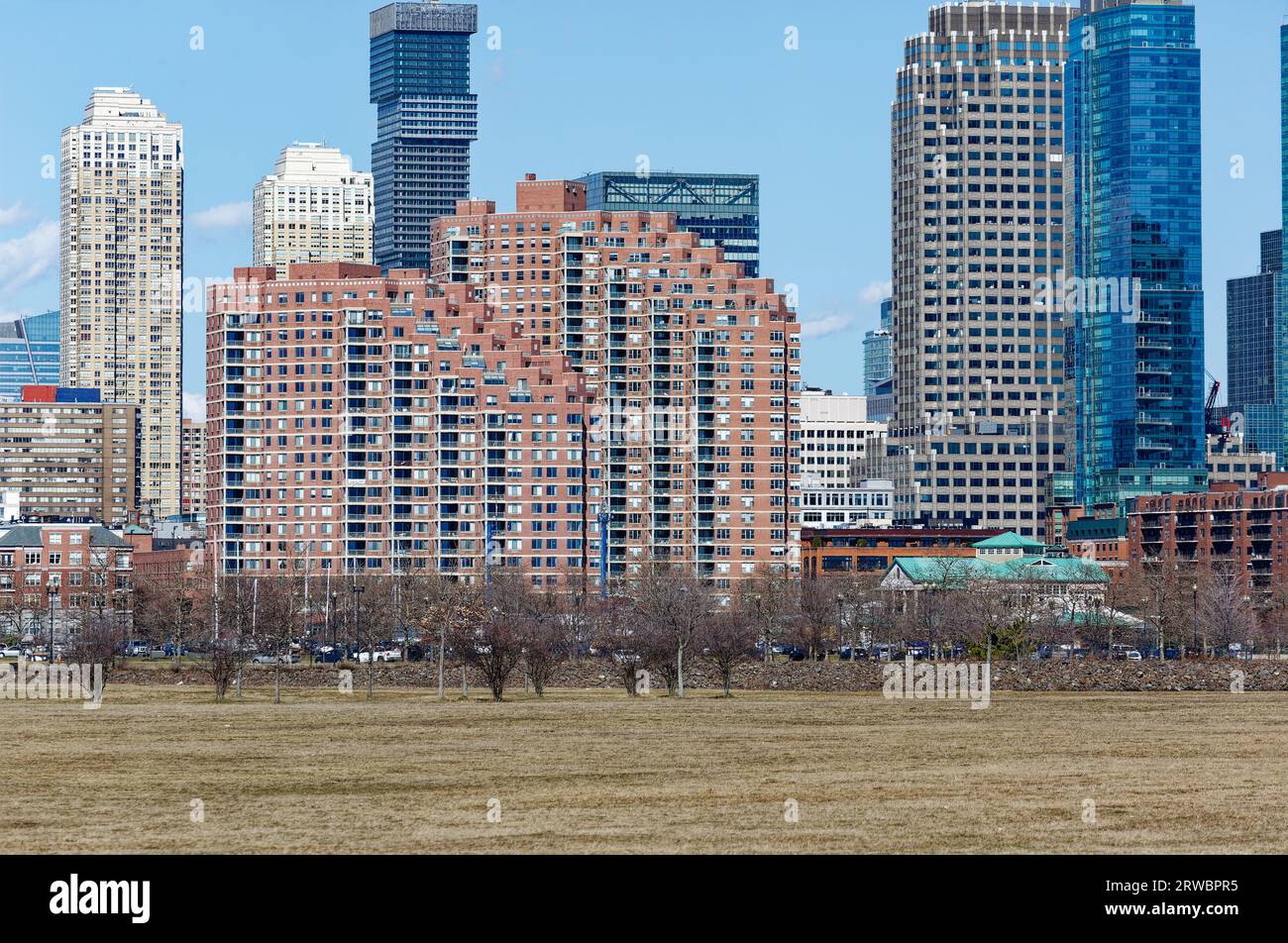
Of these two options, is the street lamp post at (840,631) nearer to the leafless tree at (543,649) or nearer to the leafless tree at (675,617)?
the leafless tree at (675,617)

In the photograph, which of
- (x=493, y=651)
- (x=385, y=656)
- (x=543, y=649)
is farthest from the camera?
(x=385, y=656)

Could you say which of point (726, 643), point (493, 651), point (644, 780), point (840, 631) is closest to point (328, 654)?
point (840, 631)

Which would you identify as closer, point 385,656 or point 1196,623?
point 385,656

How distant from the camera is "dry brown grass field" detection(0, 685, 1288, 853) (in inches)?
1911

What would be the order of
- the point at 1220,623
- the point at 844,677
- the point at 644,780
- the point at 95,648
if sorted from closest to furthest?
the point at 644,780, the point at 844,677, the point at 95,648, the point at 1220,623

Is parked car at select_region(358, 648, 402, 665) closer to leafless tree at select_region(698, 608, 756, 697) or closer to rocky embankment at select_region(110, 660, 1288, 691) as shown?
leafless tree at select_region(698, 608, 756, 697)

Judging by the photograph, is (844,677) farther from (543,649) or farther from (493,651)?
(493,651)

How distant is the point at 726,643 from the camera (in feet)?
416

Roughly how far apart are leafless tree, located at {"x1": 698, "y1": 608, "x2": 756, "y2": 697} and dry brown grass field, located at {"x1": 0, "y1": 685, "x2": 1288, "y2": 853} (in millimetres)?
25149

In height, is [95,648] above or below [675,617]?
below

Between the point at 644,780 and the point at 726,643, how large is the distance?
2596 inches

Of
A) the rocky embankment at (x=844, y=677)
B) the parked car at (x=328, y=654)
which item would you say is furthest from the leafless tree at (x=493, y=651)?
the parked car at (x=328, y=654)
